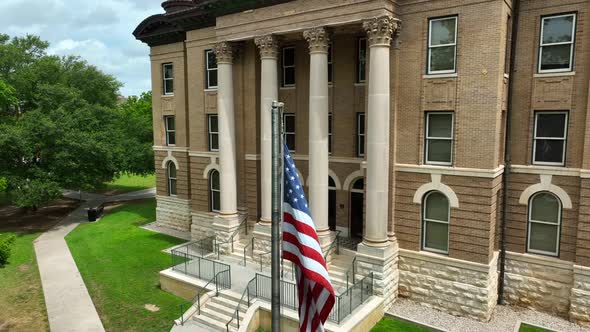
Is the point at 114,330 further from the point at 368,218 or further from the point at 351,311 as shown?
the point at 368,218

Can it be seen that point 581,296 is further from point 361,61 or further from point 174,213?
point 174,213

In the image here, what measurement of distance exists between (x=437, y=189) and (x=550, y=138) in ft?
14.0

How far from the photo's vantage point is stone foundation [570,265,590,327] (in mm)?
14281

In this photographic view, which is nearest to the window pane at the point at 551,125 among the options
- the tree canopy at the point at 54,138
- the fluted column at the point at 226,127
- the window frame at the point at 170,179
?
the fluted column at the point at 226,127

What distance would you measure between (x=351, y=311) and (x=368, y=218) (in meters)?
3.58

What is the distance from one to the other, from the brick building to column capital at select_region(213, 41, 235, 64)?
0.91 metres

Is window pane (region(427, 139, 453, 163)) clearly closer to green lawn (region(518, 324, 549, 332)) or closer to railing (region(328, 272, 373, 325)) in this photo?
railing (region(328, 272, 373, 325))

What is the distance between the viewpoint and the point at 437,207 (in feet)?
52.4

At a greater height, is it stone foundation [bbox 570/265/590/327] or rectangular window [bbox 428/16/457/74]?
rectangular window [bbox 428/16/457/74]

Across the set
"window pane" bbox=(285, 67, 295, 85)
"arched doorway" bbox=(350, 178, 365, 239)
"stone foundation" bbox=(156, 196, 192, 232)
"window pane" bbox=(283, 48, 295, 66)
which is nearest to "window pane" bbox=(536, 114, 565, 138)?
"arched doorway" bbox=(350, 178, 365, 239)

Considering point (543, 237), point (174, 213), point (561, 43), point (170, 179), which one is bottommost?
point (174, 213)

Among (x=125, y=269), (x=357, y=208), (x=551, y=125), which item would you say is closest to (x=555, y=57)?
(x=551, y=125)

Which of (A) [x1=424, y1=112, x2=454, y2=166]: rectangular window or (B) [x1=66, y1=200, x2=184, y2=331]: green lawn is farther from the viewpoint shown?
(B) [x1=66, y1=200, x2=184, y2=331]: green lawn

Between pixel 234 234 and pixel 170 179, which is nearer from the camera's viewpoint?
pixel 234 234
